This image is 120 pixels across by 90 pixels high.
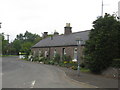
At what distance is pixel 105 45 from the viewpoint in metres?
14.5

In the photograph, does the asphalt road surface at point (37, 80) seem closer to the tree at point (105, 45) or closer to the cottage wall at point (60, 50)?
the tree at point (105, 45)

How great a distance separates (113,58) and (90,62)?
7.36 feet

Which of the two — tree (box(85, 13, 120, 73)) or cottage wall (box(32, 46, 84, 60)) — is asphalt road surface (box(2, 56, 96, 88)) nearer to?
tree (box(85, 13, 120, 73))

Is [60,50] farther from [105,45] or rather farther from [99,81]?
[99,81]

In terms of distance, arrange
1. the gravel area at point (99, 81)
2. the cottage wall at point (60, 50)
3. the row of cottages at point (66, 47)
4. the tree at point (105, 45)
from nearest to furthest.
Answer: the gravel area at point (99, 81) → the tree at point (105, 45) → the row of cottages at point (66, 47) → the cottage wall at point (60, 50)

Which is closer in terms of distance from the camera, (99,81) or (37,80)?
(99,81)

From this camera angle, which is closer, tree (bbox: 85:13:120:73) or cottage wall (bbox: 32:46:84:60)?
tree (bbox: 85:13:120:73)

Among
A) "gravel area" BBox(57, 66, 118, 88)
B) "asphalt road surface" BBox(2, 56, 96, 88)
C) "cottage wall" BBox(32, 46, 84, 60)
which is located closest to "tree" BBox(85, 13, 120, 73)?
"gravel area" BBox(57, 66, 118, 88)

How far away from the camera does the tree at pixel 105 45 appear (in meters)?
14.5

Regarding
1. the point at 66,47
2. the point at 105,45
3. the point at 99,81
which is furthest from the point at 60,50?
the point at 99,81

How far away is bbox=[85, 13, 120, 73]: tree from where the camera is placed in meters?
14.5

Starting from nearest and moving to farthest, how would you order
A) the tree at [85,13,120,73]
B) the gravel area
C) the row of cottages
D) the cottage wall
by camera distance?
the gravel area < the tree at [85,13,120,73] < the row of cottages < the cottage wall

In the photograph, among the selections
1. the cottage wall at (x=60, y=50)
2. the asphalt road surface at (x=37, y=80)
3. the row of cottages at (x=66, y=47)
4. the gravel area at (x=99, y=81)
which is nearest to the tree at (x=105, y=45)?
the gravel area at (x=99, y=81)

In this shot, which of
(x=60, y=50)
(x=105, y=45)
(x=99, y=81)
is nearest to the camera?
(x=99, y=81)
